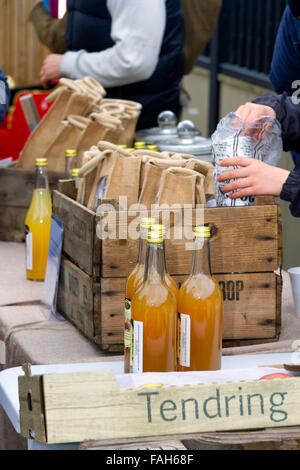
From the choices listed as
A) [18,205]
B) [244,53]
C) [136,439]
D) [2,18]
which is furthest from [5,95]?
[2,18]

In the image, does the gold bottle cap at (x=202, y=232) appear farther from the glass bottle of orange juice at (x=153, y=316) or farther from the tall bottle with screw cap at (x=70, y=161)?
the tall bottle with screw cap at (x=70, y=161)

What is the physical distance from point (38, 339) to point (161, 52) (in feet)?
5.70

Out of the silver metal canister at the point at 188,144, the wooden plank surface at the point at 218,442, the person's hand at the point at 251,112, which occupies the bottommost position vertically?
the wooden plank surface at the point at 218,442

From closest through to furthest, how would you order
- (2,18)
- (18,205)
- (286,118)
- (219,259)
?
(219,259) < (286,118) < (18,205) < (2,18)

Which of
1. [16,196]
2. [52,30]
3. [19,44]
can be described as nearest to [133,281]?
[16,196]

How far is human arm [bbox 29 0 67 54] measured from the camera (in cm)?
311

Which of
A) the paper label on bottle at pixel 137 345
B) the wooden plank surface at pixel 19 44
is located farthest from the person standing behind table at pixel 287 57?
the wooden plank surface at pixel 19 44

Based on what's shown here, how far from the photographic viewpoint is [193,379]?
1162 mm

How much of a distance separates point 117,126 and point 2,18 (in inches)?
165

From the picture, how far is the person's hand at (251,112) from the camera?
165 centimetres

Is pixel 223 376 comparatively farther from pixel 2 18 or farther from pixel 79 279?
pixel 2 18

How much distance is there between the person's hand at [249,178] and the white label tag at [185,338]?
33cm

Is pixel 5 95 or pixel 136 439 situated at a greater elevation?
pixel 5 95

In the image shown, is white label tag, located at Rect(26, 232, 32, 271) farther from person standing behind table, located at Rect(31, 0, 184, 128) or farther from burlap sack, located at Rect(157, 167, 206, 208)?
person standing behind table, located at Rect(31, 0, 184, 128)
